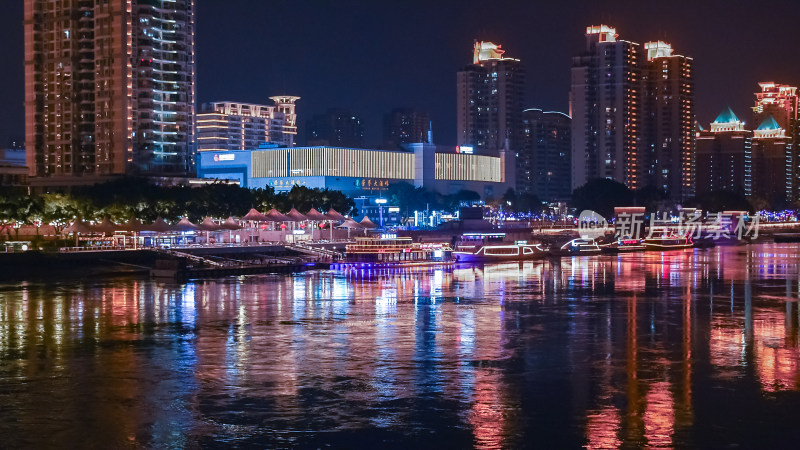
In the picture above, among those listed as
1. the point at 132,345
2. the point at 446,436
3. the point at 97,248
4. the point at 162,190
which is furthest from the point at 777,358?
the point at 162,190

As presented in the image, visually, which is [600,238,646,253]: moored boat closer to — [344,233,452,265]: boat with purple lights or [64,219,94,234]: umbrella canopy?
[344,233,452,265]: boat with purple lights

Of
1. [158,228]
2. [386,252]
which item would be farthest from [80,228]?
[386,252]

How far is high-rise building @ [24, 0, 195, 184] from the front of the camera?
12800 centimetres

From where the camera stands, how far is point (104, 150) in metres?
130

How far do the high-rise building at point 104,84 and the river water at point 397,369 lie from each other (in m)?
75.4

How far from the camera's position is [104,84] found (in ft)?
422

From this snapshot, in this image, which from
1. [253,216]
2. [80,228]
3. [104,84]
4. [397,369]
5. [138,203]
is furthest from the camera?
[104,84]

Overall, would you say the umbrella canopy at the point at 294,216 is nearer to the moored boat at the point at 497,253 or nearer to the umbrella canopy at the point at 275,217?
the umbrella canopy at the point at 275,217

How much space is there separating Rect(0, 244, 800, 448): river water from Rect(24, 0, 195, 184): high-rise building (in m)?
75.4

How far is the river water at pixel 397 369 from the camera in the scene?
23469 millimetres

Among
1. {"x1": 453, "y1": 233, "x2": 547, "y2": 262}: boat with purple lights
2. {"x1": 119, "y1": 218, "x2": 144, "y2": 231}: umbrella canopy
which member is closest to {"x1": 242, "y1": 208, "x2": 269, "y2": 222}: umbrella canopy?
{"x1": 119, "y1": 218, "x2": 144, "y2": 231}: umbrella canopy

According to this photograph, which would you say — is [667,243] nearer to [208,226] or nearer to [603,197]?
[603,197]

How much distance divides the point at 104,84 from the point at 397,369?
108 meters

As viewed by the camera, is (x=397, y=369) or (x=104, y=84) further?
(x=104, y=84)
